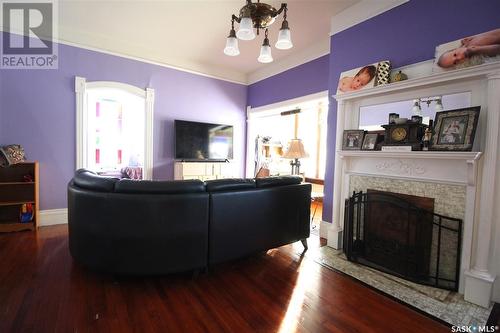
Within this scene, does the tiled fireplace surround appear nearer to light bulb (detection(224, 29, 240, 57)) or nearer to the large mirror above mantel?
the large mirror above mantel

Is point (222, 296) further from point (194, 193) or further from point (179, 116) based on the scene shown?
point (179, 116)

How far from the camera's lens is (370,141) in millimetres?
2477

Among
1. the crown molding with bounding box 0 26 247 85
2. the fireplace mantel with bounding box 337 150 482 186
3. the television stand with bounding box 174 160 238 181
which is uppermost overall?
the crown molding with bounding box 0 26 247 85

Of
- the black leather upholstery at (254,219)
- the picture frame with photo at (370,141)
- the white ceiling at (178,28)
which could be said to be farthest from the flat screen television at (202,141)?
the picture frame with photo at (370,141)

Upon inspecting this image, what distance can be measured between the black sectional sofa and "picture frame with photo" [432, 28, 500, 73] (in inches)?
76.6

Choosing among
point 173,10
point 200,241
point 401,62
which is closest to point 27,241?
point 200,241

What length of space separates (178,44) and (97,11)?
1.16 meters

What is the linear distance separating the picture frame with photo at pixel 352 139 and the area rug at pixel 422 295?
48.3 inches

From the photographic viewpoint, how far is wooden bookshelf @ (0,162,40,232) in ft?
10.3

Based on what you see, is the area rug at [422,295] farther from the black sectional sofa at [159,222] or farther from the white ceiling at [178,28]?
the white ceiling at [178,28]

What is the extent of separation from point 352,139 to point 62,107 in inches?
159

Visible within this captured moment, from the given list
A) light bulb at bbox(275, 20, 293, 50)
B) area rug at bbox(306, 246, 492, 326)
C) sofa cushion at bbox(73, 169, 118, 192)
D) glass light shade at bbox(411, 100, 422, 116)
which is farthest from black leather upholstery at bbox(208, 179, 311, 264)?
light bulb at bbox(275, 20, 293, 50)

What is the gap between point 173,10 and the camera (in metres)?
2.93

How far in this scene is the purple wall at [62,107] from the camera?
10.6 ft
